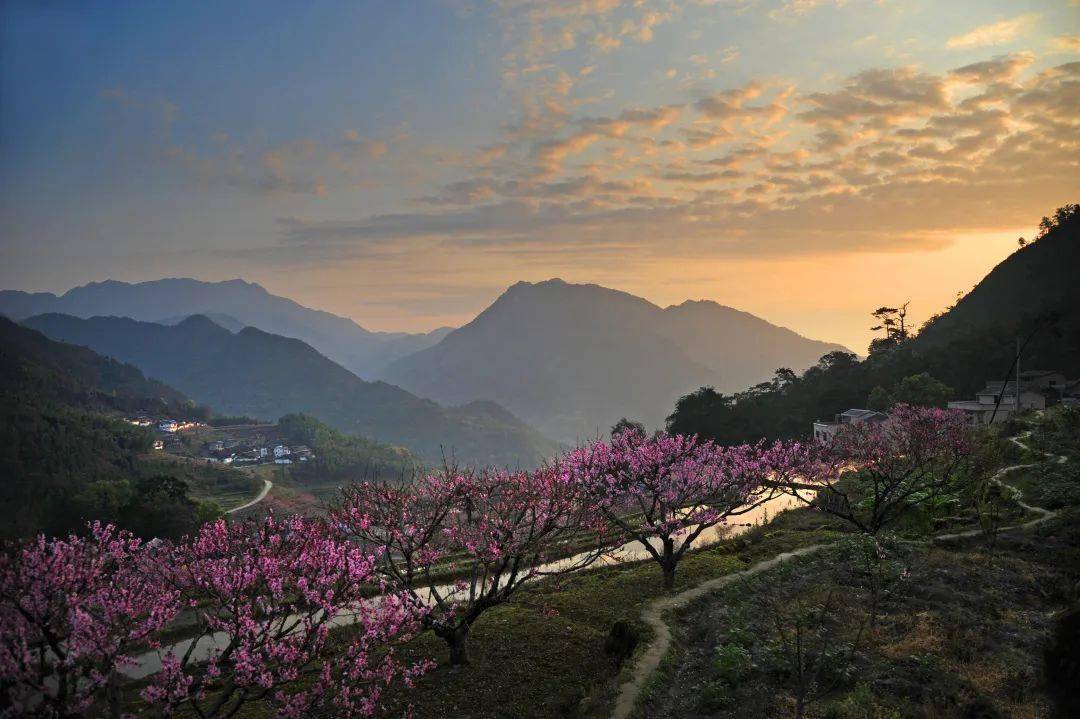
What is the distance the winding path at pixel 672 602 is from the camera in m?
14.5

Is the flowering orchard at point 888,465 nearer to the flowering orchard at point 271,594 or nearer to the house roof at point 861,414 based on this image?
the flowering orchard at point 271,594

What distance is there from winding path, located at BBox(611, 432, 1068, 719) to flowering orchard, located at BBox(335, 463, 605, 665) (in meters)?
3.32

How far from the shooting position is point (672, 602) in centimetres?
2081

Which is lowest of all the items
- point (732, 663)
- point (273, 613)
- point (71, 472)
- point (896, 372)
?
point (71, 472)

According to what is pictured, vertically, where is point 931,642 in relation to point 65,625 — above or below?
below

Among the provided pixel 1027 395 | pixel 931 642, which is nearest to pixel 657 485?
pixel 931 642

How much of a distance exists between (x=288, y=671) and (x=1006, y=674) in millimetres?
15292

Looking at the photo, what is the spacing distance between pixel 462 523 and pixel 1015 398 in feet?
245

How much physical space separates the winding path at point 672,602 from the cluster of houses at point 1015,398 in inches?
1509

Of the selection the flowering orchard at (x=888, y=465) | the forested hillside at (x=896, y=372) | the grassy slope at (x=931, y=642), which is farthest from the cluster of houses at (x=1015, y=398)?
the grassy slope at (x=931, y=642)

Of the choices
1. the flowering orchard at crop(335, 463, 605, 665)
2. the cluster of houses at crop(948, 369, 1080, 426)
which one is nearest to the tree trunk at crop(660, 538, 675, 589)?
the flowering orchard at crop(335, 463, 605, 665)

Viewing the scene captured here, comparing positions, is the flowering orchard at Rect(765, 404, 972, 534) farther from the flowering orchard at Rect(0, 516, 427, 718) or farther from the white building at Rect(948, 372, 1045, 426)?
the white building at Rect(948, 372, 1045, 426)

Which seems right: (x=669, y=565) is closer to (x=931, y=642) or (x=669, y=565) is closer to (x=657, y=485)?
(x=657, y=485)

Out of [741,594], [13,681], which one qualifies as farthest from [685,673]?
[13,681]
